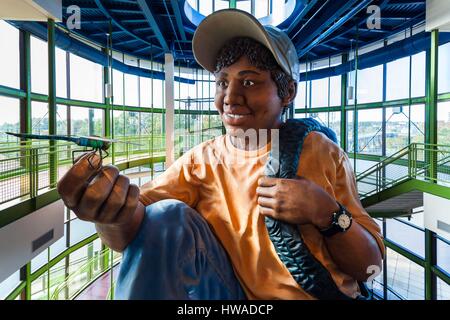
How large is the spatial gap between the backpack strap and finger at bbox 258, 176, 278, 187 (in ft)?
0.08

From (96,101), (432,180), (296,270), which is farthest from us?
(96,101)

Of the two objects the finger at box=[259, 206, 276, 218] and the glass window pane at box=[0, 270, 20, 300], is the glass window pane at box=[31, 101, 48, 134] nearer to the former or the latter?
the glass window pane at box=[0, 270, 20, 300]

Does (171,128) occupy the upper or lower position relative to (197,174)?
upper

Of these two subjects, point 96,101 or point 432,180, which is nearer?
point 432,180

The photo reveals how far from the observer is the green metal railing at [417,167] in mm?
3838

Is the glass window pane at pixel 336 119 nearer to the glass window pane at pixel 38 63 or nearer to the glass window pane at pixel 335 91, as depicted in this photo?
the glass window pane at pixel 335 91

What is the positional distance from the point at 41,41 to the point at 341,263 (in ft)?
17.0

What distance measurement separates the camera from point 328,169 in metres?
0.65

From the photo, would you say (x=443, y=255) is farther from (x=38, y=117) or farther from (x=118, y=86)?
(x=118, y=86)

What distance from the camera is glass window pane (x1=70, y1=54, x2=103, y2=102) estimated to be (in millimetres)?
5707

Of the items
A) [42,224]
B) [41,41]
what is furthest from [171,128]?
[42,224]

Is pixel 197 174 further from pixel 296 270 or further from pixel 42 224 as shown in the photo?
pixel 42 224

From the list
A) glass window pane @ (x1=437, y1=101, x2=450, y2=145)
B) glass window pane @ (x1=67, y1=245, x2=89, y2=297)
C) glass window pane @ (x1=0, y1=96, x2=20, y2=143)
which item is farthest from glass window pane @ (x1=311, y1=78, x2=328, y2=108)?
glass window pane @ (x1=67, y1=245, x2=89, y2=297)

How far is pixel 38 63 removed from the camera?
4.25 meters
